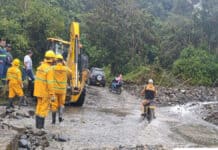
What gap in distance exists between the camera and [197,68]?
42.7 metres

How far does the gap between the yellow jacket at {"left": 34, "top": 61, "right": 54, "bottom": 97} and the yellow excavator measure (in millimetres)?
Result: 5769

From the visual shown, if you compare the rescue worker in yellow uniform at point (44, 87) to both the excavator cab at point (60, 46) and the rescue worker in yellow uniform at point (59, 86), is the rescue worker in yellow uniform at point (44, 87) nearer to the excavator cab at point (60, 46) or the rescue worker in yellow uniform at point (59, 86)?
the rescue worker in yellow uniform at point (59, 86)

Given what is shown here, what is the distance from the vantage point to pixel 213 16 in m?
50.3

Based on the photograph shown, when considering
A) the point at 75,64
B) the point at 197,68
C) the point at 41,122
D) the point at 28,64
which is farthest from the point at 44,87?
the point at 197,68

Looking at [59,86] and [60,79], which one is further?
[60,79]

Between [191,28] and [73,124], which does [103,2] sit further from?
[73,124]

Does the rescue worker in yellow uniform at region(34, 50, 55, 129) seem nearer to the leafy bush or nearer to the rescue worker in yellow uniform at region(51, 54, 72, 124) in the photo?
the rescue worker in yellow uniform at region(51, 54, 72, 124)

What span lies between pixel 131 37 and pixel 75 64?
3013cm

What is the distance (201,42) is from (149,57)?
5987 millimetres

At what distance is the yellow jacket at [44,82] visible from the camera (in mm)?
11086

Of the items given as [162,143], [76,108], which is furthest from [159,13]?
[162,143]

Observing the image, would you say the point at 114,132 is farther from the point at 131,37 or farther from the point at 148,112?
the point at 131,37

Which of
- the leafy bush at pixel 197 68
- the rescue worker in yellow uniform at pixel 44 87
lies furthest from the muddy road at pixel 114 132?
the leafy bush at pixel 197 68

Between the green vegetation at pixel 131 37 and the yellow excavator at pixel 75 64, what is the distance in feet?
53.0
